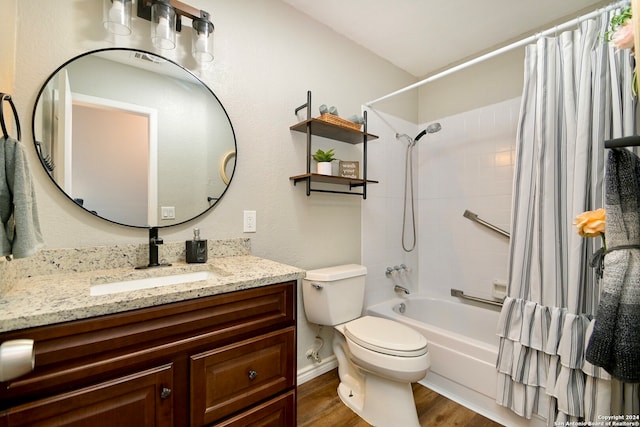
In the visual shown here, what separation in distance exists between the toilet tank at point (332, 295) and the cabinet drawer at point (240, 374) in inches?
23.3

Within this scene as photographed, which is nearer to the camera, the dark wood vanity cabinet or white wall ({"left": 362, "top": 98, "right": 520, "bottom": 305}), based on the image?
the dark wood vanity cabinet

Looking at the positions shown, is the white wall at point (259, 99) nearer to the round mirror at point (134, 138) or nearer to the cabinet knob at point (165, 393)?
A: the round mirror at point (134, 138)

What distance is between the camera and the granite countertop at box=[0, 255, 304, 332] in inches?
26.3

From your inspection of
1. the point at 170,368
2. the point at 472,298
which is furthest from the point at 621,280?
the point at 472,298

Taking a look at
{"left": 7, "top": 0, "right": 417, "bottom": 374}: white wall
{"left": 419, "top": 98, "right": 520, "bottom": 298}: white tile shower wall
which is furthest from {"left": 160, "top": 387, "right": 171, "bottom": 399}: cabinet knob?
{"left": 419, "top": 98, "right": 520, "bottom": 298}: white tile shower wall

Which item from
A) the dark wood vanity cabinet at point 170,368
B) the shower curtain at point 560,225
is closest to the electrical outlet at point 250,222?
the dark wood vanity cabinet at point 170,368

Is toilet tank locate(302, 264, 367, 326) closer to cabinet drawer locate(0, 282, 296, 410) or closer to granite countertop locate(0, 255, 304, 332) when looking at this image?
granite countertop locate(0, 255, 304, 332)

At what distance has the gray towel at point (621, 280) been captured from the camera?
777mm

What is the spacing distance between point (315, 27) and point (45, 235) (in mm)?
1940

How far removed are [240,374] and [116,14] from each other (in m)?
1.54

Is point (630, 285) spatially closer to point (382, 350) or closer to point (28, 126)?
point (382, 350)

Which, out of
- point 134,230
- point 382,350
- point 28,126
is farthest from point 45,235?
point 382,350

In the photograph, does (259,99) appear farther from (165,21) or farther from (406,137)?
(406,137)

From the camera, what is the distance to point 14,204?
2.41ft
